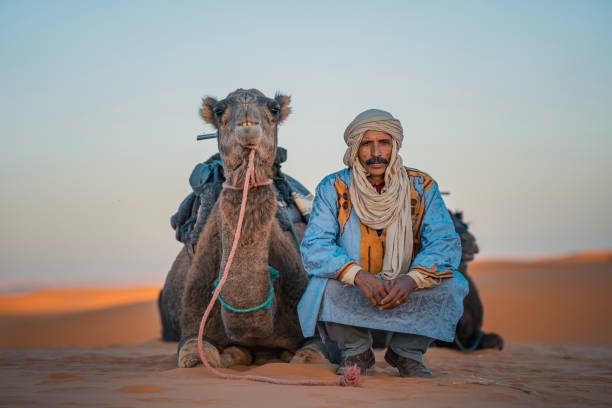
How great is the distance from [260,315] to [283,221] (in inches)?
58.6

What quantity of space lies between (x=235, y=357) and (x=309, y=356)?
26.5 inches

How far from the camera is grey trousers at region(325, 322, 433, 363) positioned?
4.63m

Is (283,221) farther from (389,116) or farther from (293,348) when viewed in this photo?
(389,116)

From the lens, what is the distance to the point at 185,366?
501 centimetres

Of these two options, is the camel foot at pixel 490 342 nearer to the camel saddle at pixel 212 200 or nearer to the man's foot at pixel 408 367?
the camel saddle at pixel 212 200

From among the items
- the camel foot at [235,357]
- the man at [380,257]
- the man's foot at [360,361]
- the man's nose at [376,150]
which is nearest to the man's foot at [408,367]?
the man at [380,257]

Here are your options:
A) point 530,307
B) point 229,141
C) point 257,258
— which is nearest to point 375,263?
point 257,258

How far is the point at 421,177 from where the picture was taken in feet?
16.6

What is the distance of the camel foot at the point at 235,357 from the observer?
16.8 ft

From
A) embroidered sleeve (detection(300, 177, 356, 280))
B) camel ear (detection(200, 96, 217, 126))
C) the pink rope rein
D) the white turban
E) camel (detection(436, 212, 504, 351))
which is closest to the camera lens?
the pink rope rein

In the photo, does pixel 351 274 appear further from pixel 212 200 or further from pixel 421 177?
pixel 212 200

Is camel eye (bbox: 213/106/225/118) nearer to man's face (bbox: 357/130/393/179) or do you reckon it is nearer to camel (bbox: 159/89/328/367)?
camel (bbox: 159/89/328/367)

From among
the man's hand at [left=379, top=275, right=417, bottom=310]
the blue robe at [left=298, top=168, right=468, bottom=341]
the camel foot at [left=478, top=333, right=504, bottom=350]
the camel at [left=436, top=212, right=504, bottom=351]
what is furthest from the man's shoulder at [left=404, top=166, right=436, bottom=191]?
the camel foot at [left=478, top=333, right=504, bottom=350]

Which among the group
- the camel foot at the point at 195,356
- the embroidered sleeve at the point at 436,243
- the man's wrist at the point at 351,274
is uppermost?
the embroidered sleeve at the point at 436,243
